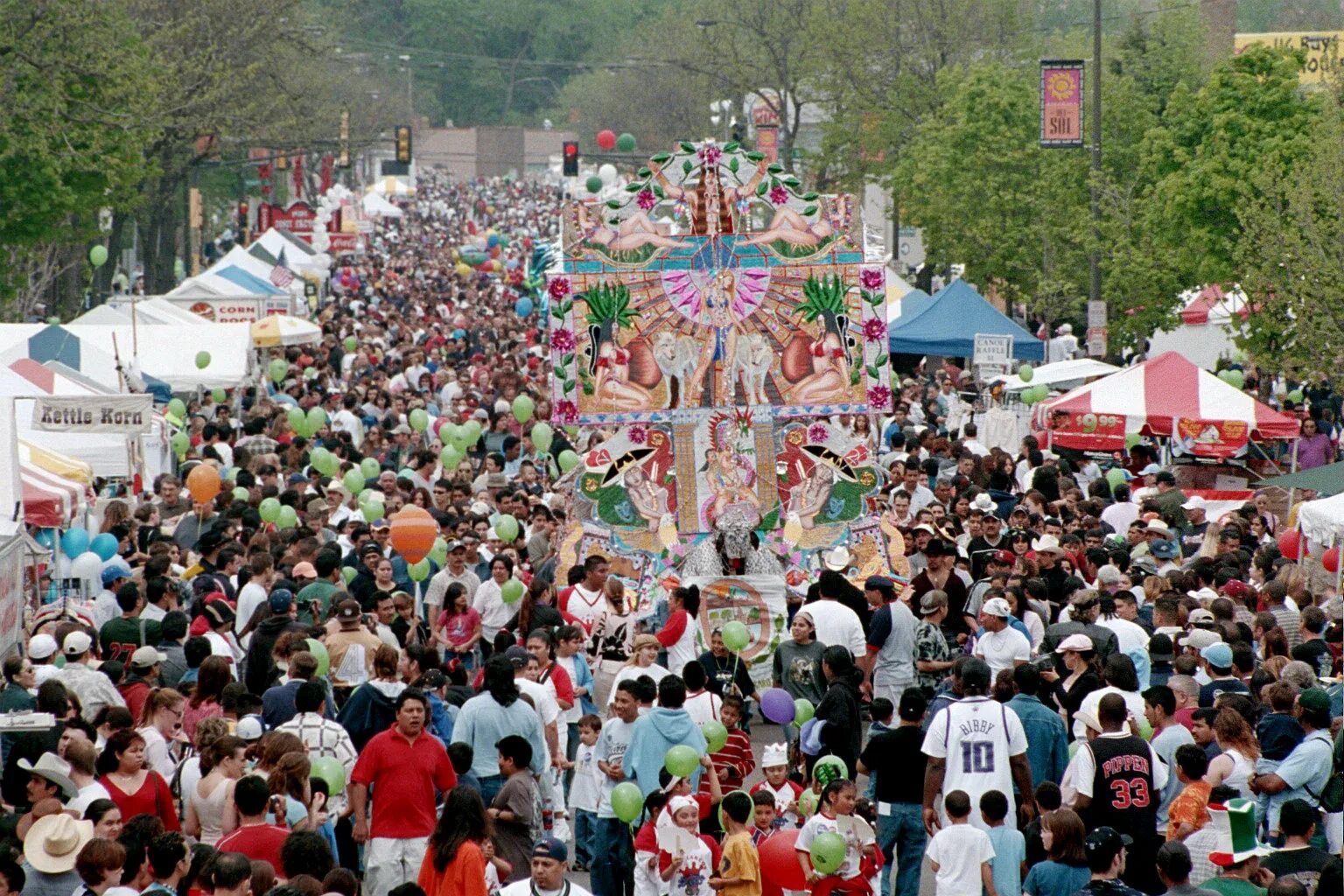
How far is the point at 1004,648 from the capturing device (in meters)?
12.7

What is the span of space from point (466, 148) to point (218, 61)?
11427 cm

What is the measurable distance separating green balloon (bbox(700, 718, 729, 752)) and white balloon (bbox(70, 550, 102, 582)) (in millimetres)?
6073

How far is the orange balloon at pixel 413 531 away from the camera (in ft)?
51.0

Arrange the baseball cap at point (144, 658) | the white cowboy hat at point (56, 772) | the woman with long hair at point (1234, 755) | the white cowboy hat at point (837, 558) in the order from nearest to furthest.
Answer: the white cowboy hat at point (56, 772) → the woman with long hair at point (1234, 755) → the baseball cap at point (144, 658) → the white cowboy hat at point (837, 558)

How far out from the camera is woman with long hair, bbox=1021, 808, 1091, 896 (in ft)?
29.8

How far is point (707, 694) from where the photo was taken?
11.5 meters

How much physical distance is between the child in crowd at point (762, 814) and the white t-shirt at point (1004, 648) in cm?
294

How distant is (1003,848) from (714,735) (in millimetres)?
1872

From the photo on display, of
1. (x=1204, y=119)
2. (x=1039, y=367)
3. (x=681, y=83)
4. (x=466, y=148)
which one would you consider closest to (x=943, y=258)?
(x=1204, y=119)

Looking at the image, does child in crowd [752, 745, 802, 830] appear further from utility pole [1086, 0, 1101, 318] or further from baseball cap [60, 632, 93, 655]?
utility pole [1086, 0, 1101, 318]

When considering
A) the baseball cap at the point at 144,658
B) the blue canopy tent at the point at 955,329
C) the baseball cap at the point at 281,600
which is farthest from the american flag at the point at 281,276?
the baseball cap at the point at 144,658

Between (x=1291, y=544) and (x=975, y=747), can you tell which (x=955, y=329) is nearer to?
(x=1291, y=544)

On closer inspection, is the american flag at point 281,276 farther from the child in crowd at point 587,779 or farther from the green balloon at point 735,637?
the child in crowd at point 587,779

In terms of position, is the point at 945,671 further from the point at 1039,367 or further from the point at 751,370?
the point at 1039,367
